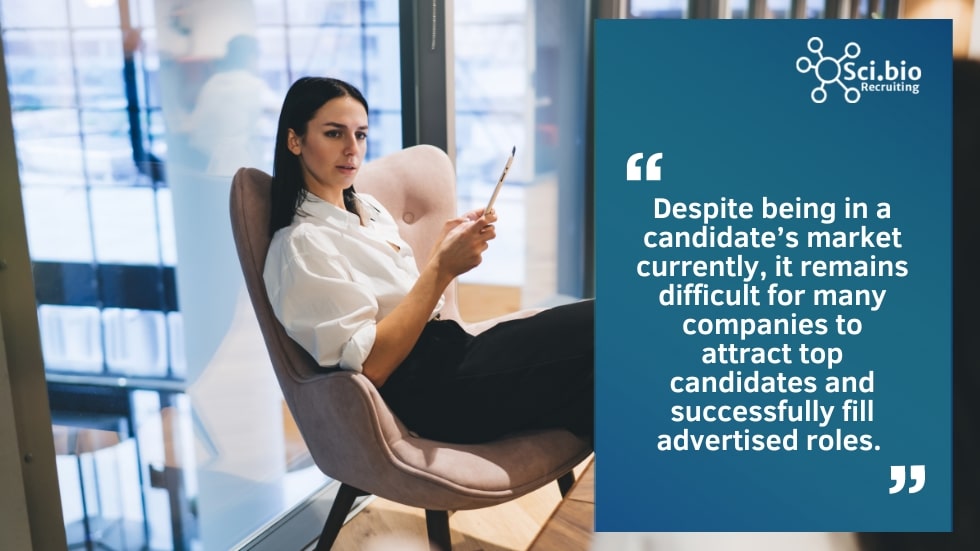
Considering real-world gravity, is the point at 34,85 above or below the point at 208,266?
above

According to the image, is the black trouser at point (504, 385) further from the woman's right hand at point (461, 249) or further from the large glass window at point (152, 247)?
the large glass window at point (152, 247)

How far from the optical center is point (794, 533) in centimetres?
35

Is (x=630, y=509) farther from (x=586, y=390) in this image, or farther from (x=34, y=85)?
(x=34, y=85)

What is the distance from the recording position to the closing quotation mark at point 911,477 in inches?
15.3

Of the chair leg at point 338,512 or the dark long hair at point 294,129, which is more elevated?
the dark long hair at point 294,129

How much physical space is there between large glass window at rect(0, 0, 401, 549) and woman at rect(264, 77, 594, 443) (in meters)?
0.23

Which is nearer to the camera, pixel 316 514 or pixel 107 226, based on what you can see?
pixel 107 226

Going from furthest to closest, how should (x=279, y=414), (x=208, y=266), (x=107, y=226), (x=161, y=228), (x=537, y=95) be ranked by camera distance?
(x=537, y=95), (x=279, y=414), (x=208, y=266), (x=161, y=228), (x=107, y=226)

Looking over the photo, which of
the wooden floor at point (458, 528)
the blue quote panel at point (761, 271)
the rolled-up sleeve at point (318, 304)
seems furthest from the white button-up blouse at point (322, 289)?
the blue quote panel at point (761, 271)

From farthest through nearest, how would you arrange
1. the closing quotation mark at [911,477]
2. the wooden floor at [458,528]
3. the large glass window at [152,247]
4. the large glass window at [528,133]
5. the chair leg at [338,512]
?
the large glass window at [528,133], the wooden floor at [458,528], the chair leg at [338,512], the large glass window at [152,247], the closing quotation mark at [911,477]

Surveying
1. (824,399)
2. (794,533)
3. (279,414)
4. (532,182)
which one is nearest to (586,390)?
(279,414)

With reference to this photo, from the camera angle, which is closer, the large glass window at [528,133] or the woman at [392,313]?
the woman at [392,313]

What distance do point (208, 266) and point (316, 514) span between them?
2.42 ft

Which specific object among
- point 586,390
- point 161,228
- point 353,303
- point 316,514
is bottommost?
point 316,514
